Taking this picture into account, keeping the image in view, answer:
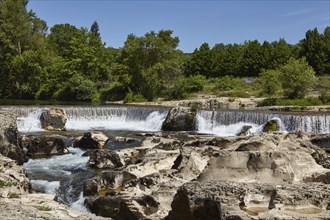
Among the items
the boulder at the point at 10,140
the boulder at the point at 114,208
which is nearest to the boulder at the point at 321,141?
the boulder at the point at 114,208

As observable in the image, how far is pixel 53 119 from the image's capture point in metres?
28.0

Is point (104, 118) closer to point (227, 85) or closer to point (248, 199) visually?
point (227, 85)

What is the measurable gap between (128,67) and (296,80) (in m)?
19.7

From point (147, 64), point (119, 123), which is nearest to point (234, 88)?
point (147, 64)

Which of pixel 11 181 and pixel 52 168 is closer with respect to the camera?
pixel 11 181

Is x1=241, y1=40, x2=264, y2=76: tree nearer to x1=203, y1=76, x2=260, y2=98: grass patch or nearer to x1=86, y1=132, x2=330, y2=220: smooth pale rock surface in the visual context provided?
x1=203, y1=76, x2=260, y2=98: grass patch

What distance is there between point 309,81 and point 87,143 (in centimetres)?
2278

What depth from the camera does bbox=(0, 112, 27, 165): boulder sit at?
1521cm

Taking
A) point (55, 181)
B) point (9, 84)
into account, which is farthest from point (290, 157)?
point (9, 84)

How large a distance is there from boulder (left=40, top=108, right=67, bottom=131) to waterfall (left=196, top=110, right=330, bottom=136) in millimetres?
9156

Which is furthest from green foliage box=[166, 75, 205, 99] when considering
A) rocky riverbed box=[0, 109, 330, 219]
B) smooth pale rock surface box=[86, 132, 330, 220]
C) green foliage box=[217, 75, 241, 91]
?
smooth pale rock surface box=[86, 132, 330, 220]

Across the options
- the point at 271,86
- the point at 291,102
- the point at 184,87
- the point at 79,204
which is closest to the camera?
the point at 79,204

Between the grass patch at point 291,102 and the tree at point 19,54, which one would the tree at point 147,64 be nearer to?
the tree at point 19,54

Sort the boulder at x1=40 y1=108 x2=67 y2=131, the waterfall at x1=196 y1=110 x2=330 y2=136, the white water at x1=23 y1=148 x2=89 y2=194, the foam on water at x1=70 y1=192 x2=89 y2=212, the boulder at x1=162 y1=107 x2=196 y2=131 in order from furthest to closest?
the boulder at x1=162 y1=107 x2=196 y2=131
the boulder at x1=40 y1=108 x2=67 y2=131
the waterfall at x1=196 y1=110 x2=330 y2=136
the white water at x1=23 y1=148 x2=89 y2=194
the foam on water at x1=70 y1=192 x2=89 y2=212
